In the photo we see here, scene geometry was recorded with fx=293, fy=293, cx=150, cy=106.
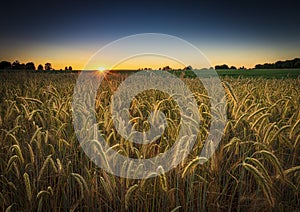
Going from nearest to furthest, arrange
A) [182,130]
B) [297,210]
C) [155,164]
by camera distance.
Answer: [297,210] < [155,164] < [182,130]

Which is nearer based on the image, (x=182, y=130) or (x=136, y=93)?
(x=182, y=130)

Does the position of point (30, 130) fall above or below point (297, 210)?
above

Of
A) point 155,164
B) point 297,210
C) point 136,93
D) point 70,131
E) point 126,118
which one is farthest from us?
point 136,93

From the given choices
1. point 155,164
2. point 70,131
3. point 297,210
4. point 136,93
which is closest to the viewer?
point 297,210

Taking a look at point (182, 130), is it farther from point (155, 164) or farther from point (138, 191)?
point (138, 191)

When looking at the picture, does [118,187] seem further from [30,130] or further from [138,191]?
[30,130]

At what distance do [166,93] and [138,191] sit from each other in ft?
17.2

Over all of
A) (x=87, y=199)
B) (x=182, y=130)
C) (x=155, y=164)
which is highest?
(x=182, y=130)

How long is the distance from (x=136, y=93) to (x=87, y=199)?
4.87 meters

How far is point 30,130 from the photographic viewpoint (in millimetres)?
4090

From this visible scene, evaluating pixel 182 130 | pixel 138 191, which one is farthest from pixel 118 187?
pixel 182 130

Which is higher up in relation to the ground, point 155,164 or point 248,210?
point 155,164

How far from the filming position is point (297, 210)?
233 cm

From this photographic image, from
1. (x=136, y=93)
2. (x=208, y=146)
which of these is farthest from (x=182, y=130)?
(x=136, y=93)
